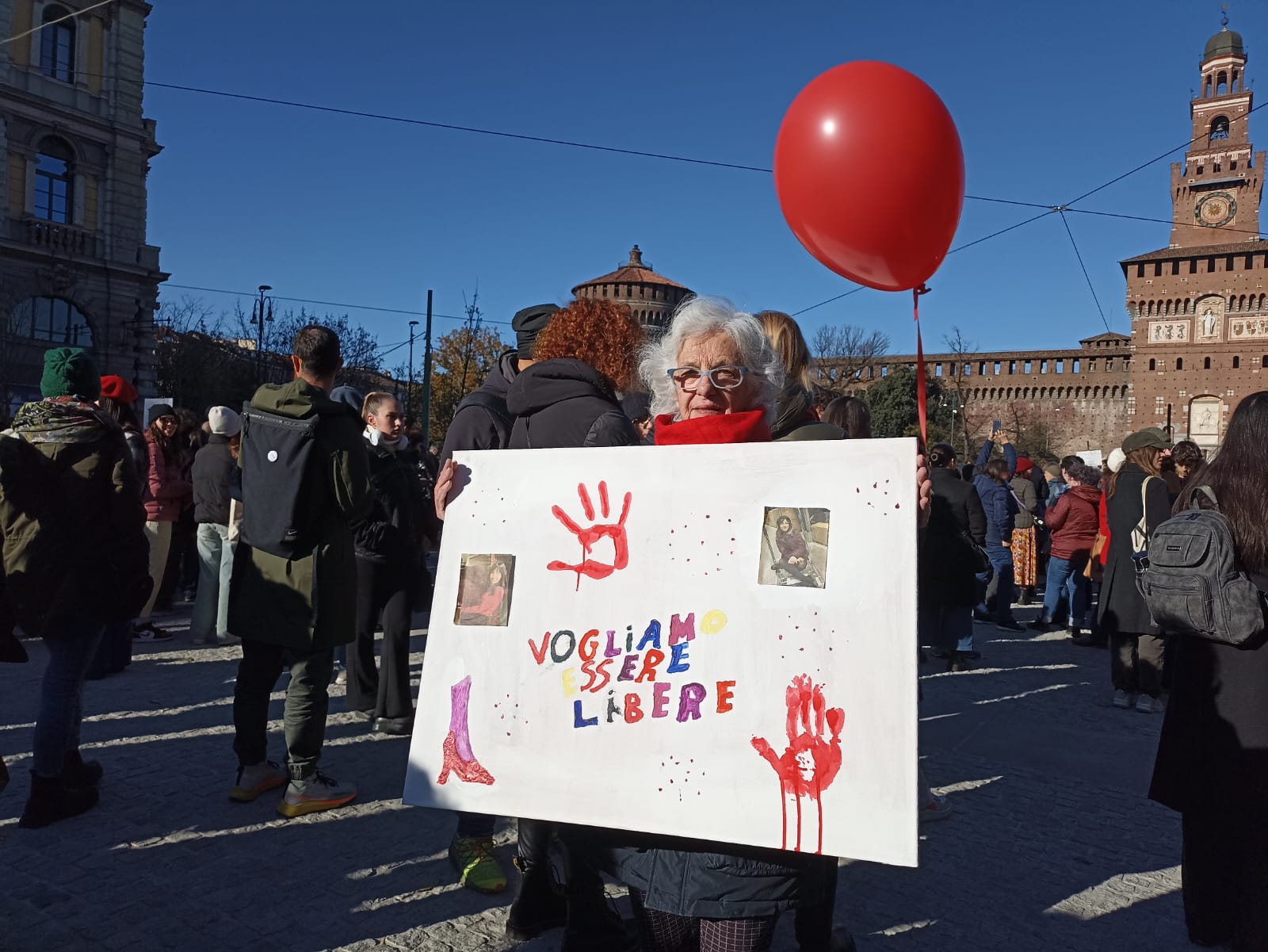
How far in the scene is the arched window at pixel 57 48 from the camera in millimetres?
26516

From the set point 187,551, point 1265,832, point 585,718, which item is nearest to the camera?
point 585,718

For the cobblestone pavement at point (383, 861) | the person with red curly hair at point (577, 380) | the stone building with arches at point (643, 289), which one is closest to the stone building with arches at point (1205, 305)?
the stone building with arches at point (643, 289)

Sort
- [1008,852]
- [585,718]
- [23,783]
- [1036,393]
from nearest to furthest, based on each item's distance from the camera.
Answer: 1. [585,718]
2. [1008,852]
3. [23,783]
4. [1036,393]

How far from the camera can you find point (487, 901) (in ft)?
9.89

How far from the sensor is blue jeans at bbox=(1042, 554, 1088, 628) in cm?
893

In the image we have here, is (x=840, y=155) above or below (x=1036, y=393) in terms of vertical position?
below

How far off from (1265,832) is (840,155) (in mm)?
2252

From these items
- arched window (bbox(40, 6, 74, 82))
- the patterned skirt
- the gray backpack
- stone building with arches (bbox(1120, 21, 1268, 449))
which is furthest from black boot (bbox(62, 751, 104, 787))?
stone building with arches (bbox(1120, 21, 1268, 449))

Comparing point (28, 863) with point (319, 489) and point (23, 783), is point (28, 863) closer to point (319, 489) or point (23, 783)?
point (23, 783)

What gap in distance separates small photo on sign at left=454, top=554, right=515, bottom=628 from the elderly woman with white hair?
22cm

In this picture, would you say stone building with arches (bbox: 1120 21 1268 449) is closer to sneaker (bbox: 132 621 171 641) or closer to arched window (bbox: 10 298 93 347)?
arched window (bbox: 10 298 93 347)

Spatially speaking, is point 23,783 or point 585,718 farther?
point 23,783

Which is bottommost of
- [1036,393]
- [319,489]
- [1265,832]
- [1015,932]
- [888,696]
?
[1015,932]

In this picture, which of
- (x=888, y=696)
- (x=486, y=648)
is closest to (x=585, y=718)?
(x=486, y=648)
